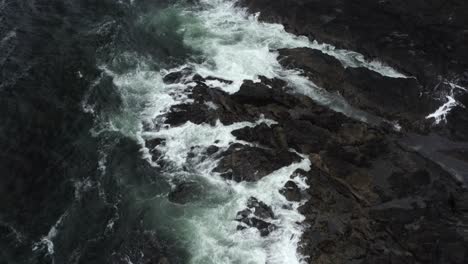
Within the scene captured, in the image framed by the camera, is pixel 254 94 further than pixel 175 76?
No

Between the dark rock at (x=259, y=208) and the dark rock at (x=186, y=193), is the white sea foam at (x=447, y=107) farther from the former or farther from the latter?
the dark rock at (x=186, y=193)

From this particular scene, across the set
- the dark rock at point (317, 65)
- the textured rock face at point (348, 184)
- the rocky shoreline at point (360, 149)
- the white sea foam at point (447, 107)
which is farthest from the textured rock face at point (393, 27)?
the textured rock face at point (348, 184)

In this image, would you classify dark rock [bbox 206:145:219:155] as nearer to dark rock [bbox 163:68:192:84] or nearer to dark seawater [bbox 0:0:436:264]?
dark seawater [bbox 0:0:436:264]

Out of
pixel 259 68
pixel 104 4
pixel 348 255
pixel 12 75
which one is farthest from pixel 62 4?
pixel 348 255

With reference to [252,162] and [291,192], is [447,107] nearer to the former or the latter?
[291,192]

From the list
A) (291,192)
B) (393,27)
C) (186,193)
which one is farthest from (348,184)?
(393,27)

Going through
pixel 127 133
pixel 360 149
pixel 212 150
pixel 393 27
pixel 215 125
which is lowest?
pixel 127 133

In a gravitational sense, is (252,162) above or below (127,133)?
above
